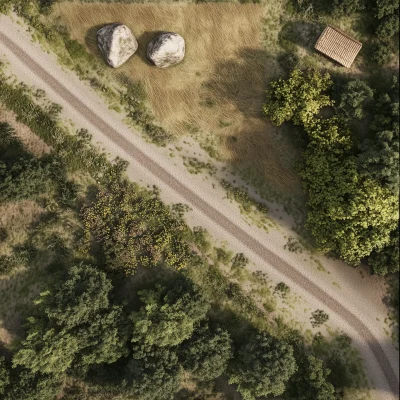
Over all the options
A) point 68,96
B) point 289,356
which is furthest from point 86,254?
point 289,356

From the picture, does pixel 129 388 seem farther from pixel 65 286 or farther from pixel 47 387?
pixel 65 286

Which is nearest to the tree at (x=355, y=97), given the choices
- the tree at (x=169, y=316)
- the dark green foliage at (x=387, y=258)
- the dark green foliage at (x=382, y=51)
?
the dark green foliage at (x=382, y=51)

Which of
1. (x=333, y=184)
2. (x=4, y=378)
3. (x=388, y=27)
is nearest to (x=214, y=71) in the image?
(x=333, y=184)

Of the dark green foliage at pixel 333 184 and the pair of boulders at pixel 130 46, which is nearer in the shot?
the dark green foliage at pixel 333 184

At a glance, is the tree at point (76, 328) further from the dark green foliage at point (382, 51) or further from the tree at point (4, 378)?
the dark green foliage at point (382, 51)

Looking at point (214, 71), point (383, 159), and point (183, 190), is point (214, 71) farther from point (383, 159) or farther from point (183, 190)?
point (383, 159)
